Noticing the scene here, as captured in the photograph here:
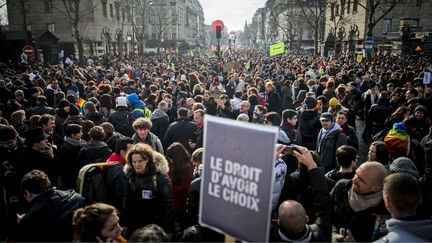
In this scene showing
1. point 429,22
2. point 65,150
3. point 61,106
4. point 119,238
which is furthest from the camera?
point 429,22

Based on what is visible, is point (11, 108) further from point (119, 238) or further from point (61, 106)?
point (119, 238)

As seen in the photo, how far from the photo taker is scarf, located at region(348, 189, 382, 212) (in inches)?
124

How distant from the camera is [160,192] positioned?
3695 millimetres

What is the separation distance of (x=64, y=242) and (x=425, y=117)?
6599mm

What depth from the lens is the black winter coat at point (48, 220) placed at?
3.03 m

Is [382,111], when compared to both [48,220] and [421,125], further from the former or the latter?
[48,220]

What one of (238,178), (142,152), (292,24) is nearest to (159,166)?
(142,152)

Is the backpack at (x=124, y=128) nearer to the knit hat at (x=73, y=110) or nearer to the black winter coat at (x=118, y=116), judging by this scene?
the black winter coat at (x=118, y=116)

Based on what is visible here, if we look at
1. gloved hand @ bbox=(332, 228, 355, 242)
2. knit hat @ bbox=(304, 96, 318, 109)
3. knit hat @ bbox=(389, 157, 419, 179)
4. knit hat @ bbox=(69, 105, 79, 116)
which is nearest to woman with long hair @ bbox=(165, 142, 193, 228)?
gloved hand @ bbox=(332, 228, 355, 242)

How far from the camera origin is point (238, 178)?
7.54 ft

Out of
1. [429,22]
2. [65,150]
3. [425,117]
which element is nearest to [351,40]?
[429,22]

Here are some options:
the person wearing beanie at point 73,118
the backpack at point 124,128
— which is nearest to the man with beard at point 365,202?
the backpack at point 124,128

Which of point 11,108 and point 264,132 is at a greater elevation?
point 264,132

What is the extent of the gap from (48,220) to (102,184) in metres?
0.90
